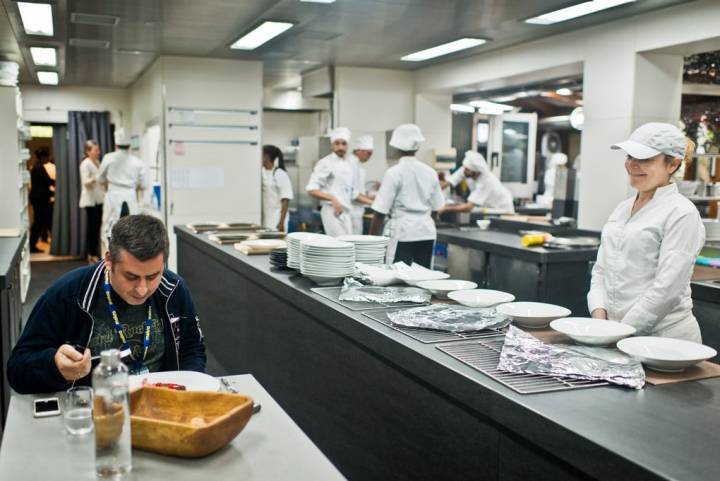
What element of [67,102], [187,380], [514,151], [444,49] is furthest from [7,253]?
[514,151]

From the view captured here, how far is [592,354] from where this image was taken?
203cm

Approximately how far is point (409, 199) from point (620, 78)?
79.5 inches

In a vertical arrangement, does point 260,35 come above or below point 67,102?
above

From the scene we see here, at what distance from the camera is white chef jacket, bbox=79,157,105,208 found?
9781 millimetres

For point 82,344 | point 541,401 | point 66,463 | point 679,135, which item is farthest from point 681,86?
point 66,463

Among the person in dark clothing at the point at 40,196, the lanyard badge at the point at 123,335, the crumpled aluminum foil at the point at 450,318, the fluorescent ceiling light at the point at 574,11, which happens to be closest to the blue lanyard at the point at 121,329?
the lanyard badge at the point at 123,335

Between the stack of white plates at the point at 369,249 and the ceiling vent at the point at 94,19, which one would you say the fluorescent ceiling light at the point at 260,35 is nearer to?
the ceiling vent at the point at 94,19

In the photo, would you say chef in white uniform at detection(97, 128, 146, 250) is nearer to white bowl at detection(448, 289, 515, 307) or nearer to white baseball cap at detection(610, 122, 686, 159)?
white bowl at detection(448, 289, 515, 307)

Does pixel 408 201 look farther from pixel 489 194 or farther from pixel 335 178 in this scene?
pixel 489 194

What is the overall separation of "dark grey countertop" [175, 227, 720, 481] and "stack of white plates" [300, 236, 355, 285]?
952 mm

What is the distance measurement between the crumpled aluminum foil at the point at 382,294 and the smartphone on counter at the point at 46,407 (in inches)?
50.3

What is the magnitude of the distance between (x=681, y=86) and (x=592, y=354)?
4494 mm

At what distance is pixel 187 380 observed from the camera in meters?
1.81

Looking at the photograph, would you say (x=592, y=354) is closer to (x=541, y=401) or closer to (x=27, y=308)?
(x=541, y=401)
